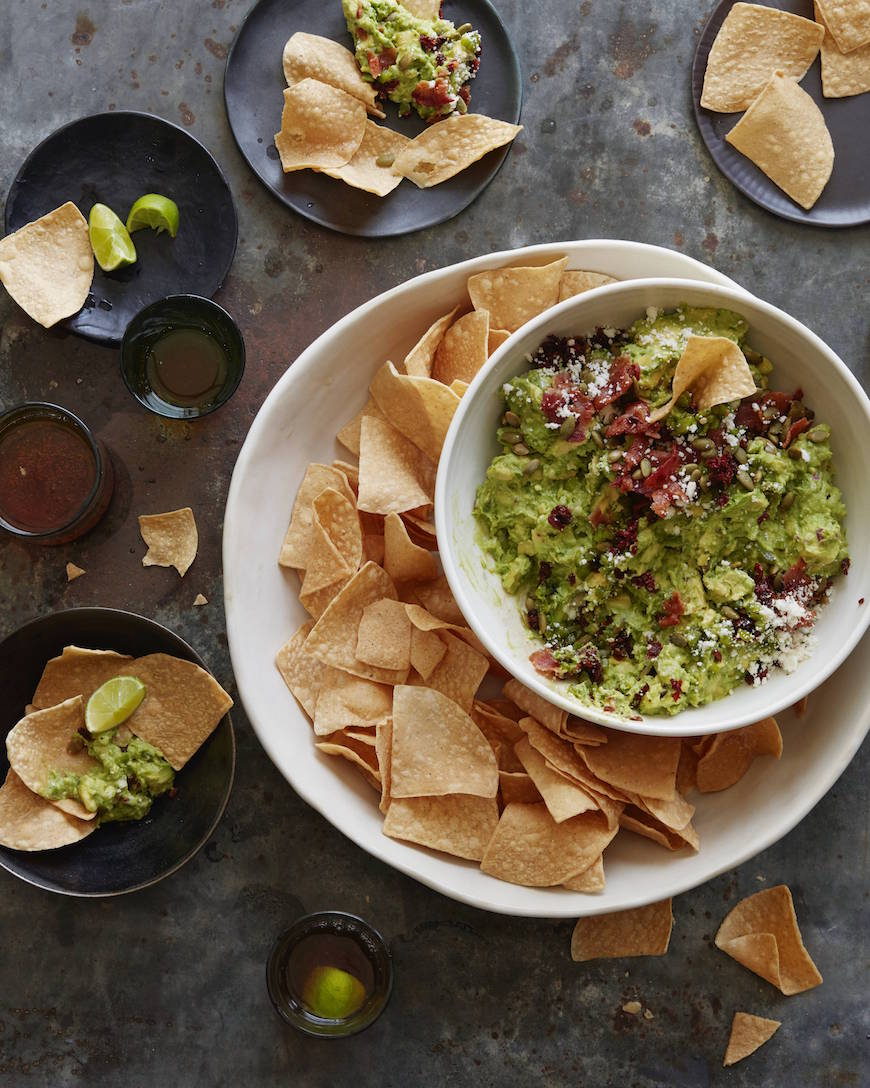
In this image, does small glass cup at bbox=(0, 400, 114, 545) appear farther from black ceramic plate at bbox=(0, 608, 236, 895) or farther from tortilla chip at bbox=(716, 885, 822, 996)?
tortilla chip at bbox=(716, 885, 822, 996)

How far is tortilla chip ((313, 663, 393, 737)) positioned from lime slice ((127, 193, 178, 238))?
1240mm

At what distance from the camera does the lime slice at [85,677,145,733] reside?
2.25m

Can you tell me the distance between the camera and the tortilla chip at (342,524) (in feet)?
7.07

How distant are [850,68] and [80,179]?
202 centimetres

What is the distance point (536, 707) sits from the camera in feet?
6.95

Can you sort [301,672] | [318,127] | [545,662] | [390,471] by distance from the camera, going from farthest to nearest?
[318,127], [301,672], [390,471], [545,662]

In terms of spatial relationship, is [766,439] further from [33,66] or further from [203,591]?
[33,66]

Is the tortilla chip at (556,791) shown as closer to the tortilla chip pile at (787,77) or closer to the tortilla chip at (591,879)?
the tortilla chip at (591,879)

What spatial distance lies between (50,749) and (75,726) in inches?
3.0

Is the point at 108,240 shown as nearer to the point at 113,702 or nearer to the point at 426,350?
the point at 426,350

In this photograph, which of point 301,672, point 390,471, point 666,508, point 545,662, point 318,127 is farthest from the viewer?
point 318,127

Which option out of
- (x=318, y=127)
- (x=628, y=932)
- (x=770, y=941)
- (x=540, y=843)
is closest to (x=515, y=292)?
(x=318, y=127)

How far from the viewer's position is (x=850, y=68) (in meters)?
2.38

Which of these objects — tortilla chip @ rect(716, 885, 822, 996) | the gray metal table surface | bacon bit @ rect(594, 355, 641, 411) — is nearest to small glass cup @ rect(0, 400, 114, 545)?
the gray metal table surface
